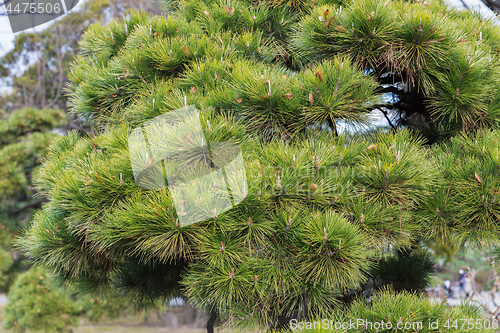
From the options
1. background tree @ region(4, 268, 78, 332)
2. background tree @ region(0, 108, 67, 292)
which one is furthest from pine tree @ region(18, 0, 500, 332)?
background tree @ region(0, 108, 67, 292)

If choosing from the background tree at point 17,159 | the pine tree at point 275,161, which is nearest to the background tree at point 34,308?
the background tree at point 17,159

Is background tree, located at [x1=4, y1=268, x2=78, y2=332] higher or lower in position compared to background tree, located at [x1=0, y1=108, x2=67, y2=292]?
lower

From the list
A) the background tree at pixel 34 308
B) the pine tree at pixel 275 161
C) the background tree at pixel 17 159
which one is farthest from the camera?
the background tree at pixel 17 159

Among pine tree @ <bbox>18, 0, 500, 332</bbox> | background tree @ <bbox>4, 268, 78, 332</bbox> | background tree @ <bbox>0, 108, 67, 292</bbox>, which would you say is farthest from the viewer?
background tree @ <bbox>0, 108, 67, 292</bbox>

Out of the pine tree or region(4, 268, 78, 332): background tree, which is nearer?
the pine tree

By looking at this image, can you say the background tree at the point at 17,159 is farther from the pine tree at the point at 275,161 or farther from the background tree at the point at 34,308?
the pine tree at the point at 275,161

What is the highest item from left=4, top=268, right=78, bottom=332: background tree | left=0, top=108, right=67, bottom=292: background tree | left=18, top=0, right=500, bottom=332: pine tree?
left=18, top=0, right=500, bottom=332: pine tree

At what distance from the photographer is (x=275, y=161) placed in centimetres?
83

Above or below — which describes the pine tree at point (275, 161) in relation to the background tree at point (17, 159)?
above

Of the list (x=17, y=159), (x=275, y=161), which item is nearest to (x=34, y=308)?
(x=17, y=159)

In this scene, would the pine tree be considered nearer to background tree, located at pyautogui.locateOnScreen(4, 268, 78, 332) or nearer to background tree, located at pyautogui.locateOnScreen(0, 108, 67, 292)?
background tree, located at pyautogui.locateOnScreen(4, 268, 78, 332)

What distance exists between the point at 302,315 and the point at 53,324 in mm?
2154

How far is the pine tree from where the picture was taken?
2.59 ft

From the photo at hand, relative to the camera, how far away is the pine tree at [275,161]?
79 centimetres
